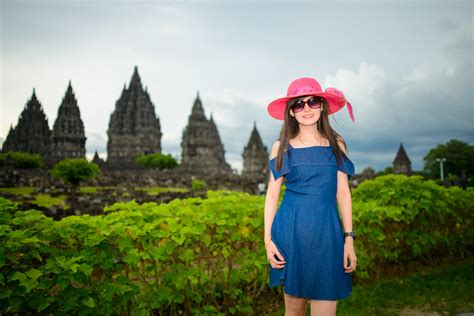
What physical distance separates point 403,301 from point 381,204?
73.4 inches

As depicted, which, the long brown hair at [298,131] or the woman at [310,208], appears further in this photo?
the long brown hair at [298,131]

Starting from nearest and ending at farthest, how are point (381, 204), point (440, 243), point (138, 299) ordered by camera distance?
point (138, 299)
point (381, 204)
point (440, 243)

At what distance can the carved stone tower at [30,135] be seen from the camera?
73062 mm

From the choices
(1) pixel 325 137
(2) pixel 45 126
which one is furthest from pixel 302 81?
(2) pixel 45 126

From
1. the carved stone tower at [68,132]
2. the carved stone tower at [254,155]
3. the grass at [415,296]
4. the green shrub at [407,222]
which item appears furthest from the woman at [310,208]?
the carved stone tower at [68,132]

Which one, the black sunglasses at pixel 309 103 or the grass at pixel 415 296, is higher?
the black sunglasses at pixel 309 103

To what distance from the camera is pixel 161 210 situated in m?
4.12

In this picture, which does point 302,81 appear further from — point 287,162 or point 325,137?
point 287,162

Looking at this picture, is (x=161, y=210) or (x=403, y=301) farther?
(x=403, y=301)

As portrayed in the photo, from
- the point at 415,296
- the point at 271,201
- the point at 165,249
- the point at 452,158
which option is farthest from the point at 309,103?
the point at 452,158

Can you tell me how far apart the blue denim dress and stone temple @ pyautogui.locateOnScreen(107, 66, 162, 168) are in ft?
262

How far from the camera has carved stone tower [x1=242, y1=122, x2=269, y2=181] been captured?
70562 mm

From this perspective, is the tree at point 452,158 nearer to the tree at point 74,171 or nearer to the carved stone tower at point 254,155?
the carved stone tower at point 254,155

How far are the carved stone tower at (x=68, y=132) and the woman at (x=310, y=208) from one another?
234ft
